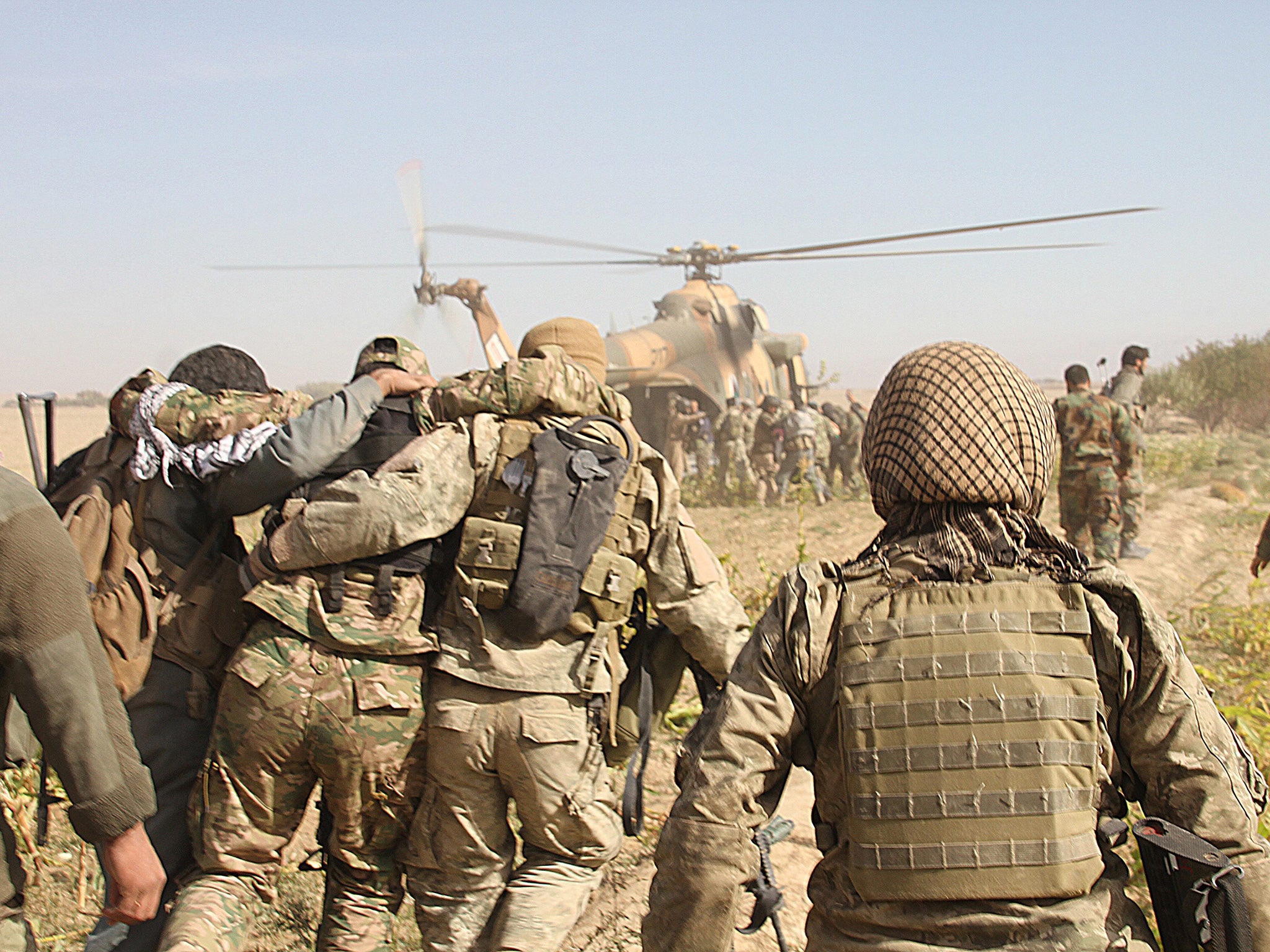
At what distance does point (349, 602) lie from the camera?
271 centimetres

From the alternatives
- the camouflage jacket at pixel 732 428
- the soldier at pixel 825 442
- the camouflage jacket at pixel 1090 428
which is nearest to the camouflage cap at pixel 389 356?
the camouflage jacket at pixel 1090 428

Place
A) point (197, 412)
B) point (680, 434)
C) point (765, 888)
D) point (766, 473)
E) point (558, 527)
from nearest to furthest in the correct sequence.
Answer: point (765, 888) → point (558, 527) → point (197, 412) → point (766, 473) → point (680, 434)

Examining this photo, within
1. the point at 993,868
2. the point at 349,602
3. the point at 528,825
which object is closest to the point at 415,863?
the point at 528,825

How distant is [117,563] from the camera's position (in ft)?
9.36

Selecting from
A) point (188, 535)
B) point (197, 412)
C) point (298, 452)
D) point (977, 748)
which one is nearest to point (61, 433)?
point (188, 535)

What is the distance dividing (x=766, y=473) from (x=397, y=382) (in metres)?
12.3

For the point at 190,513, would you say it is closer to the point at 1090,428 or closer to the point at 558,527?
the point at 558,527

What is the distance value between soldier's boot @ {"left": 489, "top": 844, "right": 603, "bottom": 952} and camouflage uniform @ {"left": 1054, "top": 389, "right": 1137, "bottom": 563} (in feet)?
22.5

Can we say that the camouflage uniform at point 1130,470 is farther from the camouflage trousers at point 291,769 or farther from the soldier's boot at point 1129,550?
the camouflage trousers at point 291,769

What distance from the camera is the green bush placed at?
26.6 metres

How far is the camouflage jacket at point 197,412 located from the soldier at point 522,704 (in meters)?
0.50

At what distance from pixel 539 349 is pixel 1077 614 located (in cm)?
176

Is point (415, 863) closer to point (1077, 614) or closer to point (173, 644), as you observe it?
point (173, 644)

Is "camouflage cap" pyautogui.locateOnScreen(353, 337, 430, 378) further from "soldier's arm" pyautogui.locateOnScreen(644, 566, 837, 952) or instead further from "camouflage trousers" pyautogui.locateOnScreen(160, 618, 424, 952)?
"soldier's arm" pyautogui.locateOnScreen(644, 566, 837, 952)
